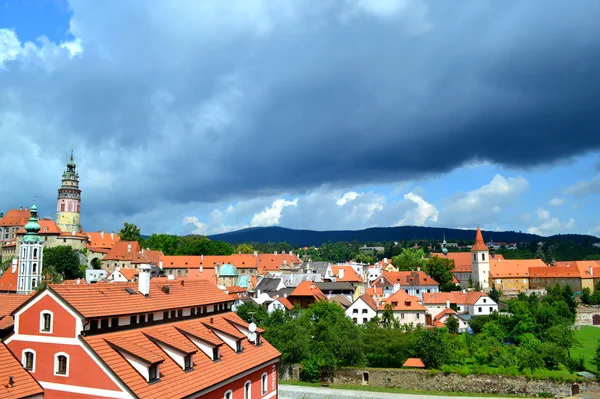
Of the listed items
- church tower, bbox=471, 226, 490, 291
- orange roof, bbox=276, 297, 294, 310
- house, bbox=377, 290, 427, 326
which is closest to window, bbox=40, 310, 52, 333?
orange roof, bbox=276, 297, 294, 310

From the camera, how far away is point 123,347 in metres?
24.6

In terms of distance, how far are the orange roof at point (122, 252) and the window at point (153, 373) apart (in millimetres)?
107315

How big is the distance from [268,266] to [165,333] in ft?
368

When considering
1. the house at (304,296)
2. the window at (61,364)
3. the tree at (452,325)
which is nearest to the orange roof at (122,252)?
the house at (304,296)

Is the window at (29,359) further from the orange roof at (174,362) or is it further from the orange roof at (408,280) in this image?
the orange roof at (408,280)

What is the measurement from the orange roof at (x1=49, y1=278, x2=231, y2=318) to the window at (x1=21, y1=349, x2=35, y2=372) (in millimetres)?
3590

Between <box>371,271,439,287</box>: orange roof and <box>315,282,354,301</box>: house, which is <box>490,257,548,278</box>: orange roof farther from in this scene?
<box>315,282,354,301</box>: house

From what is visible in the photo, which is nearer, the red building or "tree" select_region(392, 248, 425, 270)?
the red building

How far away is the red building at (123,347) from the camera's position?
76.9 ft

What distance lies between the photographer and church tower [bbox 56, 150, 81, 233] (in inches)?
5699

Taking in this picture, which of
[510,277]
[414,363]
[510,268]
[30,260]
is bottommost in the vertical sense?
[414,363]

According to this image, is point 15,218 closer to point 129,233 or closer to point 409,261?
point 129,233

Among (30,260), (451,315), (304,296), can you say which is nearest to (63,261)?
(30,260)

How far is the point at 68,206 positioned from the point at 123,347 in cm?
13413
